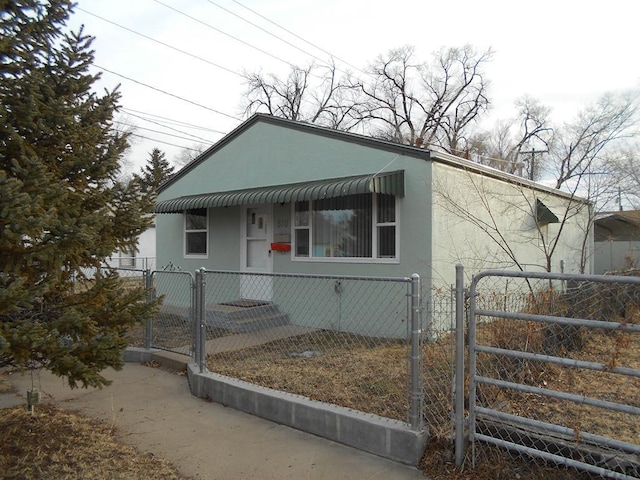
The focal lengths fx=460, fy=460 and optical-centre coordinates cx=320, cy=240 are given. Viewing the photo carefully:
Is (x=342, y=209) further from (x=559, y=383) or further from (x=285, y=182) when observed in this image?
(x=559, y=383)

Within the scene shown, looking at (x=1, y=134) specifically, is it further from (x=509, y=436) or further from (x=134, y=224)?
(x=509, y=436)

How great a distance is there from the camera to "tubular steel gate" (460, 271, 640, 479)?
9.05ft

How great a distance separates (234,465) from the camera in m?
3.56

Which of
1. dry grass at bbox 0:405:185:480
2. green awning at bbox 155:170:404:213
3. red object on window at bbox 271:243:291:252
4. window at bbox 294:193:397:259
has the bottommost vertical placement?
dry grass at bbox 0:405:185:480

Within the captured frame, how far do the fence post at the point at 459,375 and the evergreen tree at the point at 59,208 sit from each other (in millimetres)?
2440

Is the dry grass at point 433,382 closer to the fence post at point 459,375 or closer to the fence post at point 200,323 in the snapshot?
the fence post at point 459,375

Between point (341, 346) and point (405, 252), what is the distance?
2.08 m

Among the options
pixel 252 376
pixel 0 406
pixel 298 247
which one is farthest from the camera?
pixel 298 247

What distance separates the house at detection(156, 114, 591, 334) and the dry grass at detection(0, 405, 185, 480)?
4.86 m

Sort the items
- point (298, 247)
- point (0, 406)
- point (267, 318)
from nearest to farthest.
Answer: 1. point (0, 406)
2. point (267, 318)
3. point (298, 247)

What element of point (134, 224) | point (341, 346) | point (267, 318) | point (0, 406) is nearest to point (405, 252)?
point (341, 346)

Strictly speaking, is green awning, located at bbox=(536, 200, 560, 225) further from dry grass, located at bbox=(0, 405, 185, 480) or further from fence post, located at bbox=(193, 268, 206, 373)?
dry grass, located at bbox=(0, 405, 185, 480)

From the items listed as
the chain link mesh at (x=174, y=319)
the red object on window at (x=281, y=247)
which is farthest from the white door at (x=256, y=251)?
the chain link mesh at (x=174, y=319)

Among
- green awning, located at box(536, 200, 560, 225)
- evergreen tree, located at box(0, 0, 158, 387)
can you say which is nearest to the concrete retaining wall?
evergreen tree, located at box(0, 0, 158, 387)
